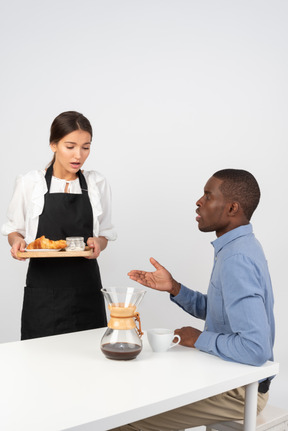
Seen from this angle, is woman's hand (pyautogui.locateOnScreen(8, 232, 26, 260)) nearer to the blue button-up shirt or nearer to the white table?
the white table

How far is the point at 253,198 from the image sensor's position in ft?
7.29

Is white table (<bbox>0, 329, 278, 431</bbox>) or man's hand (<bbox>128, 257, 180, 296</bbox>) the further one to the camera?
man's hand (<bbox>128, 257, 180, 296</bbox>)

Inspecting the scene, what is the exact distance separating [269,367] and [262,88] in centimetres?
286

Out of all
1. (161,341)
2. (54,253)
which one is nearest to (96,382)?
(161,341)

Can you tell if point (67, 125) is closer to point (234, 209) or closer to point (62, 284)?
point (62, 284)

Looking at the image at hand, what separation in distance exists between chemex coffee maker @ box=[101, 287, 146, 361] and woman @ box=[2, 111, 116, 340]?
0.93 meters

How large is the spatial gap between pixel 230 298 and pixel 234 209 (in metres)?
0.38

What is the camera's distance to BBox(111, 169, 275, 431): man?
191cm

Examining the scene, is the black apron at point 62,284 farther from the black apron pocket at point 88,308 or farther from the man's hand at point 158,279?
the man's hand at point 158,279

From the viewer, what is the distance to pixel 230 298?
1974mm

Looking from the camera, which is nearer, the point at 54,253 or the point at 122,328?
the point at 122,328

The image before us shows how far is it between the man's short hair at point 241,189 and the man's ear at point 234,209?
14 millimetres

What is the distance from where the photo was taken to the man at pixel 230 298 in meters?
1.91

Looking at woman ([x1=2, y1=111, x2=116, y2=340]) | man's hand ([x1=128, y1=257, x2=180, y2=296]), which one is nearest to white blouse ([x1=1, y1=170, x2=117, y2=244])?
woman ([x1=2, y1=111, x2=116, y2=340])
